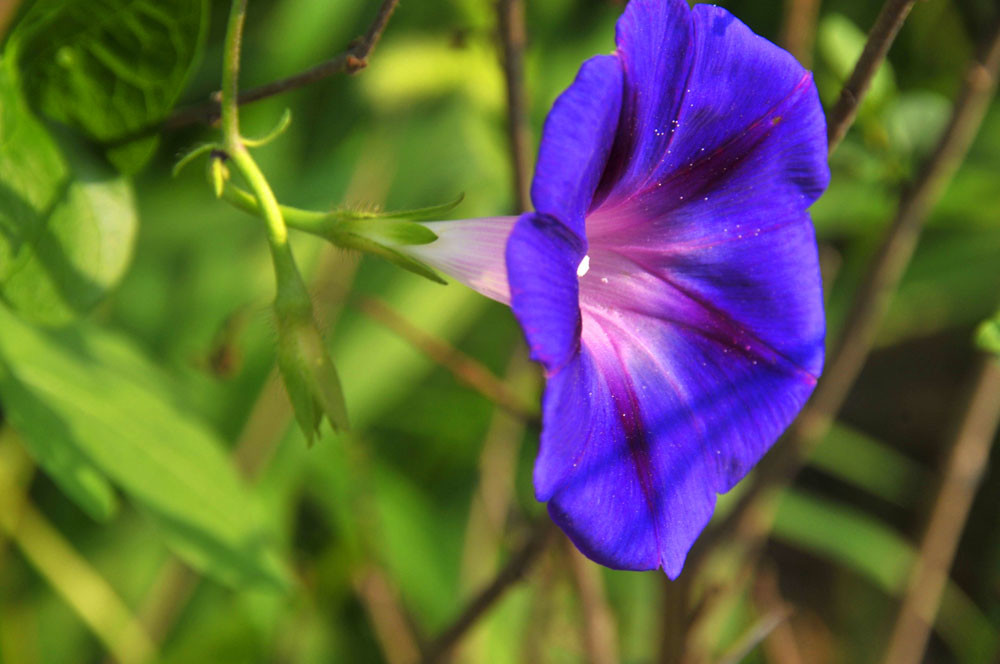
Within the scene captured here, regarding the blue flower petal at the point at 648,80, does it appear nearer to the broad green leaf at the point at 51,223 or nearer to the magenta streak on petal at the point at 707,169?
the magenta streak on petal at the point at 707,169

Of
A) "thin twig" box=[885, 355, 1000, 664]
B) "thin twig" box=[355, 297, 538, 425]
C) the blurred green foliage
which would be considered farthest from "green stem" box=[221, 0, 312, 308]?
"thin twig" box=[885, 355, 1000, 664]

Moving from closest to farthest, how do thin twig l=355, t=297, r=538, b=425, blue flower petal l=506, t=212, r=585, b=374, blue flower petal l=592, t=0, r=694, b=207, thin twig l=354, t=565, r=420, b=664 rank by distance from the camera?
blue flower petal l=506, t=212, r=585, b=374 → blue flower petal l=592, t=0, r=694, b=207 → thin twig l=355, t=297, r=538, b=425 → thin twig l=354, t=565, r=420, b=664

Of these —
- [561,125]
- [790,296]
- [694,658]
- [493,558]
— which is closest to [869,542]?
[493,558]

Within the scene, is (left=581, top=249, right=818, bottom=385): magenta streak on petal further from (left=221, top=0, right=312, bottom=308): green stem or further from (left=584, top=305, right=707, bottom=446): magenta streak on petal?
(left=221, top=0, right=312, bottom=308): green stem

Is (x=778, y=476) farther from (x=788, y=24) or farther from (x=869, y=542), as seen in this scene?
(x=869, y=542)

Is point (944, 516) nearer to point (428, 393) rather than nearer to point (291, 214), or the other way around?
point (428, 393)
